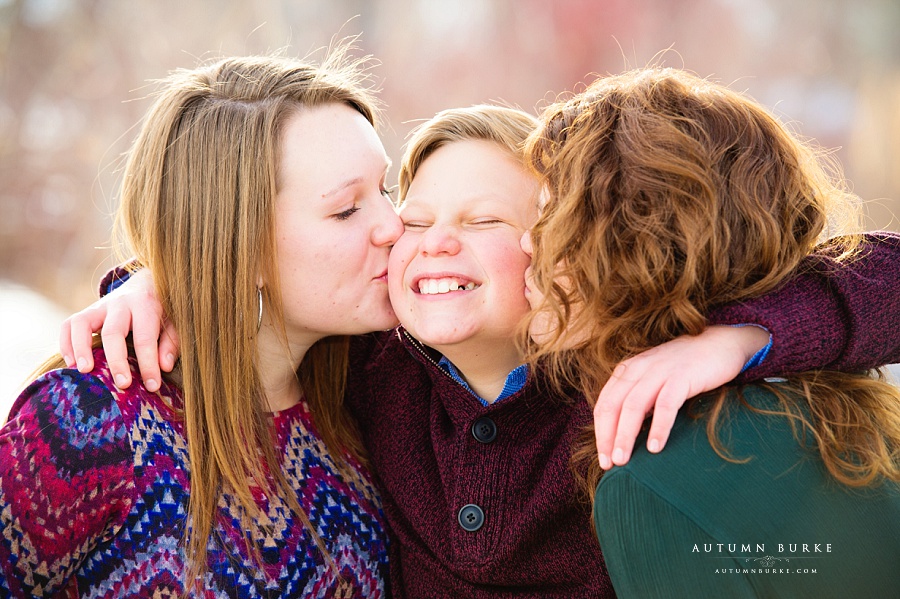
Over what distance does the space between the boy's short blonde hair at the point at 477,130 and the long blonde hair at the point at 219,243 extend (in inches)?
12.0

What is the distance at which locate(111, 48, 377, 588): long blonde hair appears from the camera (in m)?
1.74

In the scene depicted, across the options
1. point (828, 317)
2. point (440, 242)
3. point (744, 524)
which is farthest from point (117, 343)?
point (828, 317)

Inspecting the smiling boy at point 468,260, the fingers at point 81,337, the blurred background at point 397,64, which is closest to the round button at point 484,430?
the smiling boy at point 468,260

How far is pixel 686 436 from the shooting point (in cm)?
133

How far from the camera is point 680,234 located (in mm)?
1442

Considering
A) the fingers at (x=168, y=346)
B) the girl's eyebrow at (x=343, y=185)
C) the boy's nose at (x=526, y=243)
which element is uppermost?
the girl's eyebrow at (x=343, y=185)

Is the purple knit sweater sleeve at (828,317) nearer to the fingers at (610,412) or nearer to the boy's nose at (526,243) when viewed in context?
the fingers at (610,412)

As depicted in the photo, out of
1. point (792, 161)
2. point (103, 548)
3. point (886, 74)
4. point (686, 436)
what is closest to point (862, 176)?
point (886, 74)

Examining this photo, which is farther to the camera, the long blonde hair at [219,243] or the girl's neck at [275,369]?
the girl's neck at [275,369]

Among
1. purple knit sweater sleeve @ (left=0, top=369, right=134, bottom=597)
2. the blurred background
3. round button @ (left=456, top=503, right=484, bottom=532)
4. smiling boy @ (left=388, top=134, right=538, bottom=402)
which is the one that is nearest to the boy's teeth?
smiling boy @ (left=388, top=134, right=538, bottom=402)

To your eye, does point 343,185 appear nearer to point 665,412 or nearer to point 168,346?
point 168,346

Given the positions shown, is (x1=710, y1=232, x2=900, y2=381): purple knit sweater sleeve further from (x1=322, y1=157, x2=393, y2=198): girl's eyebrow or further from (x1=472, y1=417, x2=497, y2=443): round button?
(x1=322, y1=157, x2=393, y2=198): girl's eyebrow

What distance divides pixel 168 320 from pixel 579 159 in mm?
969

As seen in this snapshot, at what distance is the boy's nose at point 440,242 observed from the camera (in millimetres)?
1800
